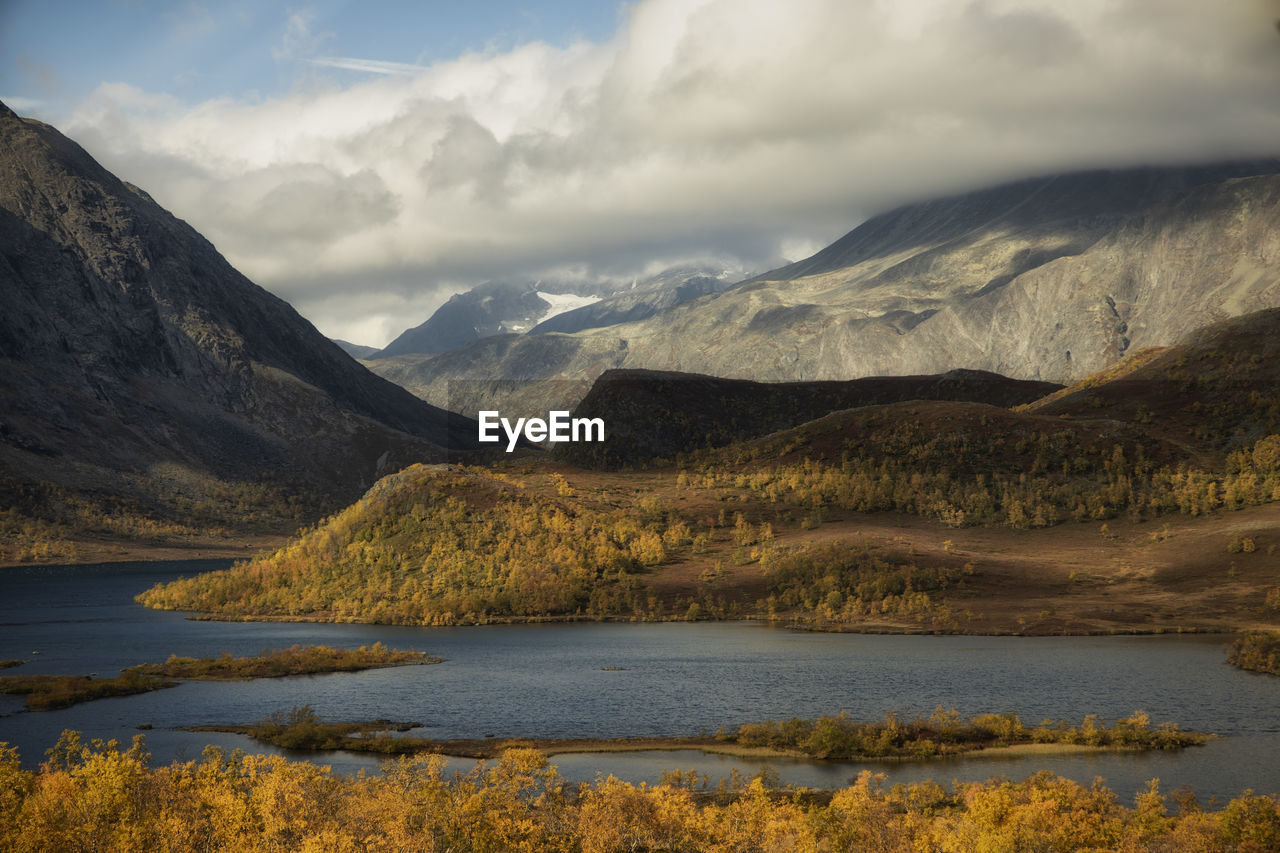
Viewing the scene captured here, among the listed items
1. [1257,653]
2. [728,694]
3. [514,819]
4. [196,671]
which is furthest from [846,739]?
[196,671]

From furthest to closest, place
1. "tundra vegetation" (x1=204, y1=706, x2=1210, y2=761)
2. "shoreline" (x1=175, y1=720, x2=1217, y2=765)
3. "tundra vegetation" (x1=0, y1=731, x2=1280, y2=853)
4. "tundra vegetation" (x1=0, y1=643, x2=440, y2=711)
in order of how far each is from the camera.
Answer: "tundra vegetation" (x1=0, y1=643, x2=440, y2=711) → "tundra vegetation" (x1=204, y1=706, x2=1210, y2=761) → "shoreline" (x1=175, y1=720, x2=1217, y2=765) → "tundra vegetation" (x1=0, y1=731, x2=1280, y2=853)

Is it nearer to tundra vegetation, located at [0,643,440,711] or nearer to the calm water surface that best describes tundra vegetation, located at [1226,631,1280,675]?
the calm water surface

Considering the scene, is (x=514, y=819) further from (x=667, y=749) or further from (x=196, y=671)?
(x=196, y=671)

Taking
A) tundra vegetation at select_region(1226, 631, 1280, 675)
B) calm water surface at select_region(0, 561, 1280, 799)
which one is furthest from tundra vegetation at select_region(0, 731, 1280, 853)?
tundra vegetation at select_region(1226, 631, 1280, 675)

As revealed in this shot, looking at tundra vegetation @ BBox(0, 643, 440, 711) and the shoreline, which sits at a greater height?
tundra vegetation @ BBox(0, 643, 440, 711)

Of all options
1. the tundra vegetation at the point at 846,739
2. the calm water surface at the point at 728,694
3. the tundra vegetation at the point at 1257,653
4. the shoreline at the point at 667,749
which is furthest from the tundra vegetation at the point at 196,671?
the tundra vegetation at the point at 1257,653
